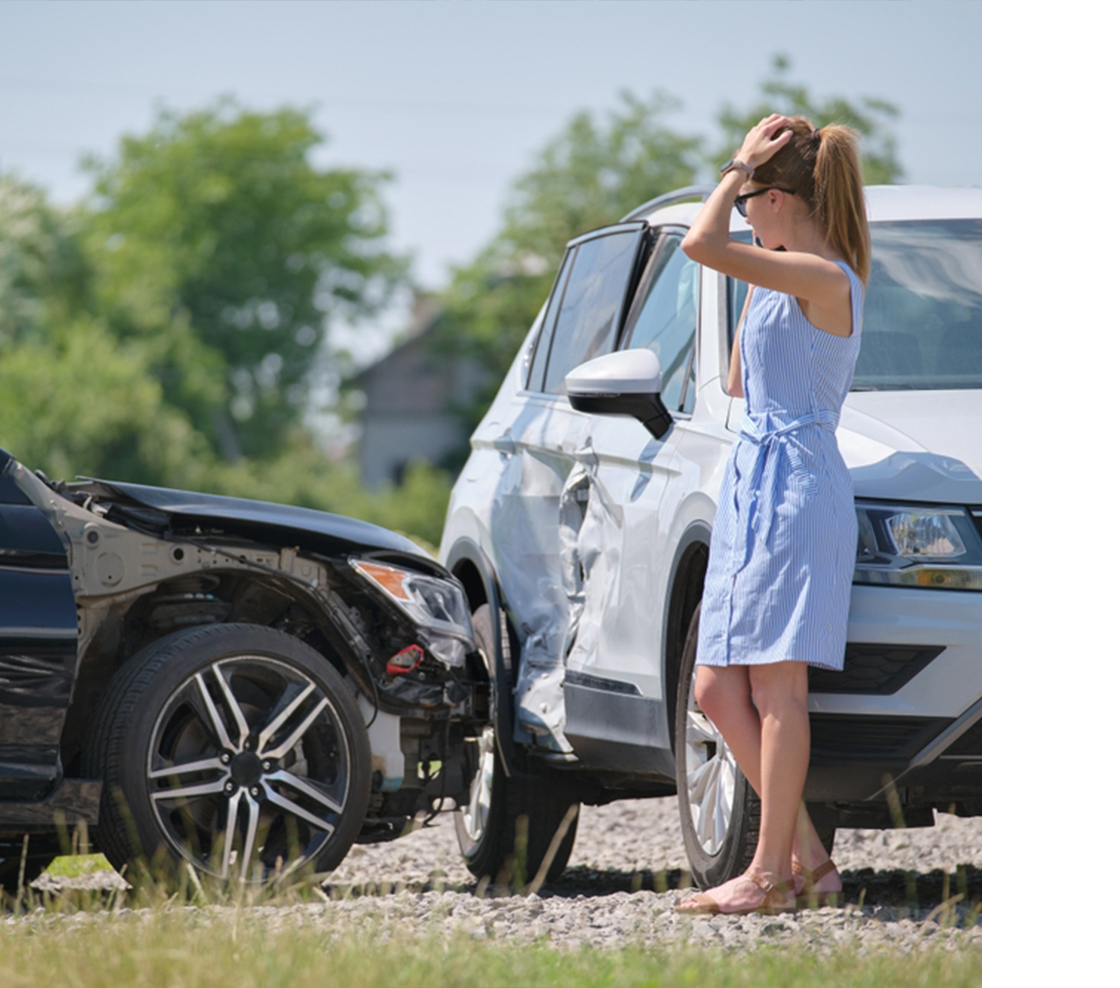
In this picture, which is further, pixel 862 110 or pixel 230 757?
pixel 862 110

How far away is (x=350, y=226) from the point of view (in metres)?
61.5

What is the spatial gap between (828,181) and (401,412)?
70395 millimetres

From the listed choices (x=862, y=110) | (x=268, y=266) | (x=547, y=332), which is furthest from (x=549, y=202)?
(x=547, y=332)

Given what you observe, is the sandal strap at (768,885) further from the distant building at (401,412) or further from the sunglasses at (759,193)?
the distant building at (401,412)

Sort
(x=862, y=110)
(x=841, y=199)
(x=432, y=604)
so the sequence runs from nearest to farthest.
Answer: (x=841, y=199) → (x=432, y=604) → (x=862, y=110)

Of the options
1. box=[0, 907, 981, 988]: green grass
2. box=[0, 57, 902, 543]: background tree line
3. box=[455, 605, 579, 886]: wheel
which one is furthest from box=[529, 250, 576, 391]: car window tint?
box=[0, 57, 902, 543]: background tree line

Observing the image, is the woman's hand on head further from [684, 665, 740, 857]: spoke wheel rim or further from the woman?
[684, 665, 740, 857]: spoke wheel rim

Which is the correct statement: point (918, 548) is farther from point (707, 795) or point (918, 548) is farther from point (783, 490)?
point (707, 795)

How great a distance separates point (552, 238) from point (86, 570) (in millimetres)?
46192

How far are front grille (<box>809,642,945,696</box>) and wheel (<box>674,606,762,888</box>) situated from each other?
40cm

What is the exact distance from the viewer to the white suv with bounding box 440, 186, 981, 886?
152 inches

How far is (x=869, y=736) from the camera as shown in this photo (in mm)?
3898
